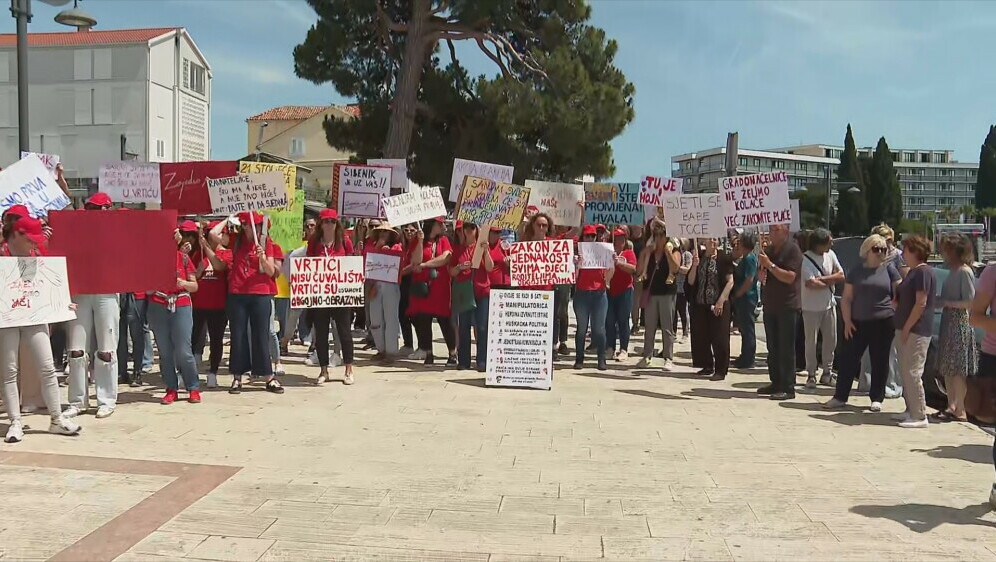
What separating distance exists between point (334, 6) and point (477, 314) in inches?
450

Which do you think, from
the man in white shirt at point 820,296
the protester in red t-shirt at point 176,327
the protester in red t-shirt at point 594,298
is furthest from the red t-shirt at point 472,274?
the man in white shirt at point 820,296

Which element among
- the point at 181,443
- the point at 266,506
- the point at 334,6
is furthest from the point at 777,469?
the point at 334,6

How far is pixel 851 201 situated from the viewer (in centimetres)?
9506

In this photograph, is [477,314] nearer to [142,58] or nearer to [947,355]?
[947,355]

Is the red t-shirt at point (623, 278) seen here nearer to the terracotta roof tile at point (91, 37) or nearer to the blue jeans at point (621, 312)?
the blue jeans at point (621, 312)

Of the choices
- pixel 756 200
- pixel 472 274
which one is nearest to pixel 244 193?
pixel 472 274

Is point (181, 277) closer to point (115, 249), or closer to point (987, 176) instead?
point (115, 249)

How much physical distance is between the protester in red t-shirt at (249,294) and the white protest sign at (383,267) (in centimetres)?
244

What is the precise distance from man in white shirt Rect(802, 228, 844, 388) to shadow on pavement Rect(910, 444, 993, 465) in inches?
118

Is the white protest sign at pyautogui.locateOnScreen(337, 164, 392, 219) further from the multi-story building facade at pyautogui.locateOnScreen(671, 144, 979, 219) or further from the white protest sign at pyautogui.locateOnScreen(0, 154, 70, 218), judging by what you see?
the multi-story building facade at pyautogui.locateOnScreen(671, 144, 979, 219)

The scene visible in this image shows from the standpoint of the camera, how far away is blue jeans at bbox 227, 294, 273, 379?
27.7 feet

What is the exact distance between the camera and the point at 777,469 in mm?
5969

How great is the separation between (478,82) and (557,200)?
623 centimetres

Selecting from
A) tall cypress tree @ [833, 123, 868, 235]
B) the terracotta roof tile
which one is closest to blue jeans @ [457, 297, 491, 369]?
the terracotta roof tile
